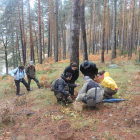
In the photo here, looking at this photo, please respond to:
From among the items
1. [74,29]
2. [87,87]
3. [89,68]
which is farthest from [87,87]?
[74,29]

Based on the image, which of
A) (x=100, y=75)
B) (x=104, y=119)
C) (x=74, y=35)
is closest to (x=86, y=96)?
(x=104, y=119)

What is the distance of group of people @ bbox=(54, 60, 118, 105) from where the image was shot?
408 cm

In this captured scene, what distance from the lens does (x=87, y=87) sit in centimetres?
417

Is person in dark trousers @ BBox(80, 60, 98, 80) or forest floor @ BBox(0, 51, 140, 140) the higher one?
person in dark trousers @ BBox(80, 60, 98, 80)

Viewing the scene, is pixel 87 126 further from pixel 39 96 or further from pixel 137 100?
pixel 39 96

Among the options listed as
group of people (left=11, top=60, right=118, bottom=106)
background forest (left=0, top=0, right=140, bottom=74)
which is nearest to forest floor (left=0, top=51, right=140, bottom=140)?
group of people (left=11, top=60, right=118, bottom=106)

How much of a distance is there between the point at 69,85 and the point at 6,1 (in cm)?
1921

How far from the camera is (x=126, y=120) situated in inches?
134

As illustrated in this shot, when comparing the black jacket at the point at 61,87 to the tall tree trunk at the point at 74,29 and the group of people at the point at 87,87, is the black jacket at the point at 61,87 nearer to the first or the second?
the group of people at the point at 87,87

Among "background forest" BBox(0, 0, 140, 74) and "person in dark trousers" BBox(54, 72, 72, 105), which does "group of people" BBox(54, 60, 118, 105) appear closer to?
"person in dark trousers" BBox(54, 72, 72, 105)

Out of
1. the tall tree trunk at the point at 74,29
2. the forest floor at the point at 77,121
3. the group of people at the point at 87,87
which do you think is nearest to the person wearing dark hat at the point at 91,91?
the group of people at the point at 87,87

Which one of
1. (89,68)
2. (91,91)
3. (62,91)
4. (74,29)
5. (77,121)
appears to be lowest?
(77,121)

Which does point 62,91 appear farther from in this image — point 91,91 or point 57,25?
point 57,25

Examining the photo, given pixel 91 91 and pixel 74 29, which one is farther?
pixel 74 29
